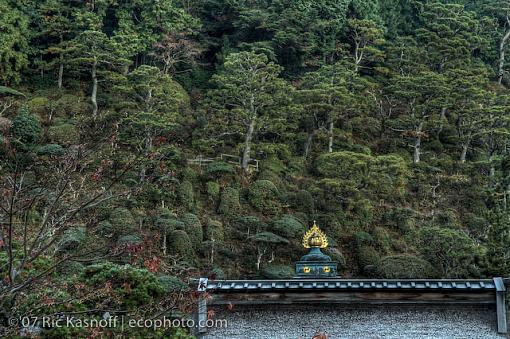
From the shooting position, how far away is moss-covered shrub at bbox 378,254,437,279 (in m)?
23.2

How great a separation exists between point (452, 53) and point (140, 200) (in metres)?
17.4

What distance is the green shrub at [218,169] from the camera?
1130 inches

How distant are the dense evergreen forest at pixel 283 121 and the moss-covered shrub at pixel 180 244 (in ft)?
0.16

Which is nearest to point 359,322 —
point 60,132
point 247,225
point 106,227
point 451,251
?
point 451,251

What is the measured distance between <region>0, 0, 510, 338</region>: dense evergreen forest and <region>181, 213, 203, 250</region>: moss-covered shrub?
6 centimetres

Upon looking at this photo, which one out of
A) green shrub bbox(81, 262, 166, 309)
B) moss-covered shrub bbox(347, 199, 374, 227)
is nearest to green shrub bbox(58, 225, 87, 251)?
green shrub bbox(81, 262, 166, 309)

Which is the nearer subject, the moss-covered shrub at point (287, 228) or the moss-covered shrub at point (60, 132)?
the moss-covered shrub at point (287, 228)

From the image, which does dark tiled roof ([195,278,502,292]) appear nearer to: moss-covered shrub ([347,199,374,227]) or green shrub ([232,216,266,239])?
green shrub ([232,216,266,239])

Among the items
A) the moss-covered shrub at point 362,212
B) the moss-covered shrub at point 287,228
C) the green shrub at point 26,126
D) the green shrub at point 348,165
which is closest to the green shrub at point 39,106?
the green shrub at point 26,126

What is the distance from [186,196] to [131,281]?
16.3 metres

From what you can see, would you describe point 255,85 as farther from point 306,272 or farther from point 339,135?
point 306,272

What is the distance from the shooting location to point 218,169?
1130 inches

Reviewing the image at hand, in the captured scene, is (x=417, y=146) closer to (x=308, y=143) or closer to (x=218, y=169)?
(x=308, y=143)

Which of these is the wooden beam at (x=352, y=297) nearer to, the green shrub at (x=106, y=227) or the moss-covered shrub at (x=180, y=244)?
the green shrub at (x=106, y=227)
